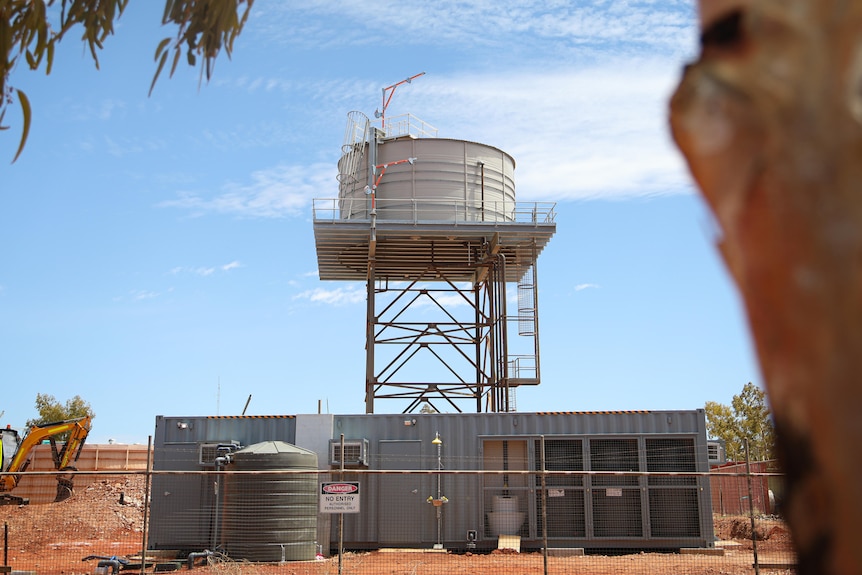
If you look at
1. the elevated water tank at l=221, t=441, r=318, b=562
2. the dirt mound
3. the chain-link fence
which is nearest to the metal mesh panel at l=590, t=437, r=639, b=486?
the chain-link fence

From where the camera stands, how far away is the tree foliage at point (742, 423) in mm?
44969

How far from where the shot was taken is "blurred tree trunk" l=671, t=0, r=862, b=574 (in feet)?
4.96

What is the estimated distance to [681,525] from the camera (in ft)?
69.6

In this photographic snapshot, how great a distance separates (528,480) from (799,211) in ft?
67.4

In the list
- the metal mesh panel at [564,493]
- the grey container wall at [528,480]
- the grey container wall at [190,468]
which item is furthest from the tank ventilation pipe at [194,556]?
the metal mesh panel at [564,493]

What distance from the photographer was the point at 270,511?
62.6ft

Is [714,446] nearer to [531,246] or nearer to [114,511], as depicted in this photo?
[531,246]

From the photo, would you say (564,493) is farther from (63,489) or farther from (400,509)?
(63,489)

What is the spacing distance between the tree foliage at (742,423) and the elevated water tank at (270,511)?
29639 millimetres

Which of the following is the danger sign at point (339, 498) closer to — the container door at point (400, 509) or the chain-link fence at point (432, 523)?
the chain-link fence at point (432, 523)

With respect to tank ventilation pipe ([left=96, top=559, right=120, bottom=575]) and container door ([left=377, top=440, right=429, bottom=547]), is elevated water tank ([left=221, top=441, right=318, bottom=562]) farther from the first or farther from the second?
tank ventilation pipe ([left=96, top=559, right=120, bottom=575])

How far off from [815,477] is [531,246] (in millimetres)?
26869

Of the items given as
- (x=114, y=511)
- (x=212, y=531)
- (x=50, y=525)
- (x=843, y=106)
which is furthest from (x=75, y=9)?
(x=114, y=511)

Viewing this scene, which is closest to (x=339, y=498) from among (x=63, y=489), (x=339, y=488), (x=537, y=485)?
(x=339, y=488)
